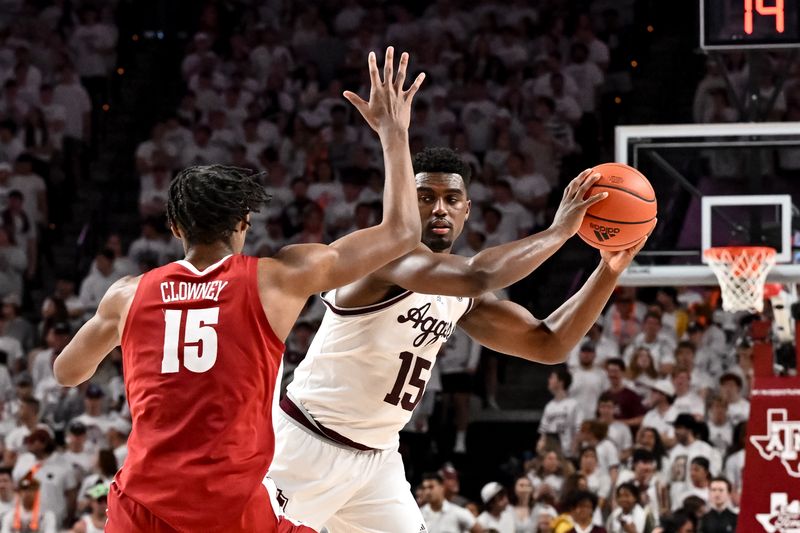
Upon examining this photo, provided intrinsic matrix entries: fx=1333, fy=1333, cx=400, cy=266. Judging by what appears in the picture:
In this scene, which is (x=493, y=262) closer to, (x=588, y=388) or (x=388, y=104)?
(x=388, y=104)

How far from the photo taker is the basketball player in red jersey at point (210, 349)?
3.66 metres

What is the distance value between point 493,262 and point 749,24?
151 inches

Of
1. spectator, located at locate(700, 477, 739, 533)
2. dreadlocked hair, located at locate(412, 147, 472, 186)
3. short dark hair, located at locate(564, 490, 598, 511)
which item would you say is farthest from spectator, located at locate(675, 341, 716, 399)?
dreadlocked hair, located at locate(412, 147, 472, 186)

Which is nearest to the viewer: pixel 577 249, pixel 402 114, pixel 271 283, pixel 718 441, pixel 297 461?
pixel 271 283

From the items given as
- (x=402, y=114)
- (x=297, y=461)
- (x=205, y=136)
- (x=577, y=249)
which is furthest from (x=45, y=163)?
(x=402, y=114)

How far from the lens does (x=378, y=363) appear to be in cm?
526

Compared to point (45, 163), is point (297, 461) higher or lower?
lower

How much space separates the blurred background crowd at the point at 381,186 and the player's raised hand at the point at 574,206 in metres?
3.90

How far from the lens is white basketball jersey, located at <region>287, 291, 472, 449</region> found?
524cm

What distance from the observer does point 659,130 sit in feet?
27.2

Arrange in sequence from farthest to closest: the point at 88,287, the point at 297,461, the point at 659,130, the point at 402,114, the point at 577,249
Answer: the point at 577,249, the point at 88,287, the point at 659,130, the point at 297,461, the point at 402,114

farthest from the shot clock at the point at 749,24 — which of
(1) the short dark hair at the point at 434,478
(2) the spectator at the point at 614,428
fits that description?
(1) the short dark hair at the point at 434,478

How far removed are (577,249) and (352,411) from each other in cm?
891

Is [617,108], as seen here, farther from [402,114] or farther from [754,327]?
[402,114]
